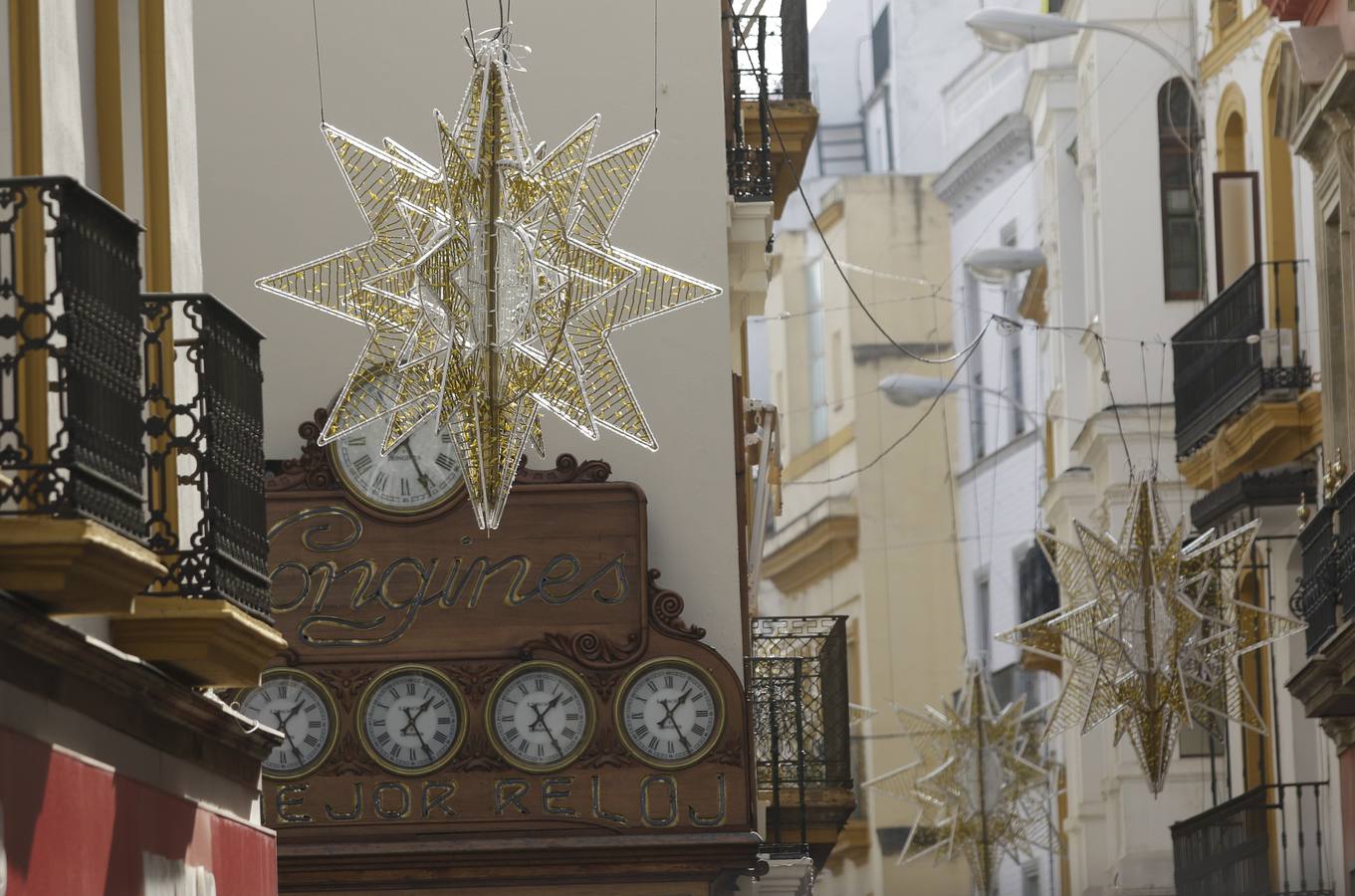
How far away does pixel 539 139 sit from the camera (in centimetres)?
2020

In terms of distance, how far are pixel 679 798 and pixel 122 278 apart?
818 cm

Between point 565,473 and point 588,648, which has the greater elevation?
point 565,473

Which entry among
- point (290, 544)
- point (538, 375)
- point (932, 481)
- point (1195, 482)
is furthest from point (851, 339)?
point (538, 375)

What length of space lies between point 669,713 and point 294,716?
2.17 metres

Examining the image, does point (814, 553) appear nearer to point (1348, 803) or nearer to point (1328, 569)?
point (1348, 803)

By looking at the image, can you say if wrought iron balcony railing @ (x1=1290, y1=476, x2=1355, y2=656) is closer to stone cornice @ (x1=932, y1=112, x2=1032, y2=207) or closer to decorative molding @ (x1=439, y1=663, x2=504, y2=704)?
decorative molding @ (x1=439, y1=663, x2=504, y2=704)

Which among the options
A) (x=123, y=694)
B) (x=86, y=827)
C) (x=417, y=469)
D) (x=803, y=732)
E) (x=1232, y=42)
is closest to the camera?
(x=86, y=827)

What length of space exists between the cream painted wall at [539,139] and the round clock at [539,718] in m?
0.96

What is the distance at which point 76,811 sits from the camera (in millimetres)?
11398

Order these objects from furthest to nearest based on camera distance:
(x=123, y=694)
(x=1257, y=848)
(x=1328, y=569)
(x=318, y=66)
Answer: (x=1257, y=848) → (x=1328, y=569) → (x=318, y=66) → (x=123, y=694)

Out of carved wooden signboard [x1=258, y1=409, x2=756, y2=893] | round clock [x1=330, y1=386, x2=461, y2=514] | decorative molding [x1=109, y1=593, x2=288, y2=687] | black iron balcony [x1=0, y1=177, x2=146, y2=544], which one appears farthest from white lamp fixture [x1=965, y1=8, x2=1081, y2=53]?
black iron balcony [x1=0, y1=177, x2=146, y2=544]

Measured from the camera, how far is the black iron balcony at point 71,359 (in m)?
10.4

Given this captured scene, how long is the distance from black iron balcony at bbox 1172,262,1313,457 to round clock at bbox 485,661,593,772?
352 inches

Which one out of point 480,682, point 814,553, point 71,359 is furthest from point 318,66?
point 814,553
